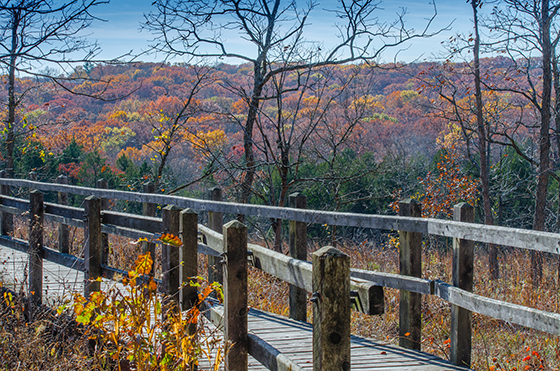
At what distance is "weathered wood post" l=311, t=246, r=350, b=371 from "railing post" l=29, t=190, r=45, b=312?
450cm

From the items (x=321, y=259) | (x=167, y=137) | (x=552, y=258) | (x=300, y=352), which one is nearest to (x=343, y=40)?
(x=167, y=137)

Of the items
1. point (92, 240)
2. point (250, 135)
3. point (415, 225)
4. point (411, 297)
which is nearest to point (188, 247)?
point (92, 240)

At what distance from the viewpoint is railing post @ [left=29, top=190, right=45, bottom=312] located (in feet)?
17.8

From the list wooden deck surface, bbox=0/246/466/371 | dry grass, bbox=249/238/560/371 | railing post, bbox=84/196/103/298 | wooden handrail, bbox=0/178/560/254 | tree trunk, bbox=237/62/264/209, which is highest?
tree trunk, bbox=237/62/264/209

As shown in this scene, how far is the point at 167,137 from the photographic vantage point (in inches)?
491

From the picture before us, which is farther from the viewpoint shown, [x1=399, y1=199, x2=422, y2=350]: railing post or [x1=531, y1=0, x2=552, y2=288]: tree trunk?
[x1=531, y1=0, x2=552, y2=288]: tree trunk

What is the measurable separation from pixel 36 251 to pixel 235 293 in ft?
12.3

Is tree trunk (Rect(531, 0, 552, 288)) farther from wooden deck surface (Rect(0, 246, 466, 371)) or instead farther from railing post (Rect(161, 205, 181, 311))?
railing post (Rect(161, 205, 181, 311))

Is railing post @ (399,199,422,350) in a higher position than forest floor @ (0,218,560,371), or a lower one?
higher

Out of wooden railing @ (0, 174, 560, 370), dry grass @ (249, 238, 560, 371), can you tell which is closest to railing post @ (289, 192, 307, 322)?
wooden railing @ (0, 174, 560, 370)

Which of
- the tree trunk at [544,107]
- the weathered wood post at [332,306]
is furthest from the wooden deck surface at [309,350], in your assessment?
the tree trunk at [544,107]

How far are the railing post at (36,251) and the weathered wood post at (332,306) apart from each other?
4495mm

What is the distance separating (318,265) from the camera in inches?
71.2

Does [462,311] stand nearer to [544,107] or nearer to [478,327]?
[478,327]
